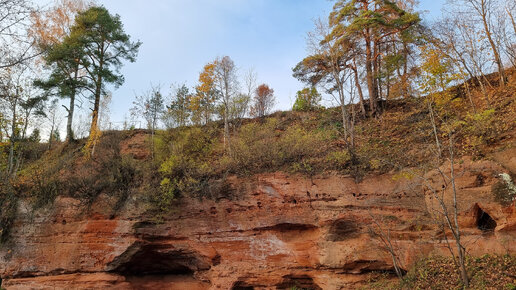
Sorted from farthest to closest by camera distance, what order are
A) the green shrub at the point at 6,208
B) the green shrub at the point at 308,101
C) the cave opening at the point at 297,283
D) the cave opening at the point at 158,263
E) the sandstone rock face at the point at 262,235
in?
the green shrub at the point at 308,101
the green shrub at the point at 6,208
the cave opening at the point at 158,263
the cave opening at the point at 297,283
the sandstone rock face at the point at 262,235

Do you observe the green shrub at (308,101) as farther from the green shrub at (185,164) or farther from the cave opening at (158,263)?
the cave opening at (158,263)

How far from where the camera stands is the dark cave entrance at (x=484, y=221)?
967cm

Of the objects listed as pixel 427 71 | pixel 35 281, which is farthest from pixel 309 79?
pixel 35 281

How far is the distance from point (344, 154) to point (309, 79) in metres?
7.63

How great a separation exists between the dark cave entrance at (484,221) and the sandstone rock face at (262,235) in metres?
0.03

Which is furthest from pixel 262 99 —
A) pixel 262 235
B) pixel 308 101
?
pixel 262 235

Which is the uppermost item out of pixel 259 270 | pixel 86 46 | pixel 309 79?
pixel 86 46

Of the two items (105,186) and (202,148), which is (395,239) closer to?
(202,148)

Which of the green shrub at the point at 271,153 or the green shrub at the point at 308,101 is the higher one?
the green shrub at the point at 308,101

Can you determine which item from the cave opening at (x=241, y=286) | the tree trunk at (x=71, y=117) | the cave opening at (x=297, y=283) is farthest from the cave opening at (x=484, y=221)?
the tree trunk at (x=71, y=117)

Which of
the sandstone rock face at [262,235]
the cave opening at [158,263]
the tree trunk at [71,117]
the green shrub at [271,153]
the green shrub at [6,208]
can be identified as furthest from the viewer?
the tree trunk at [71,117]

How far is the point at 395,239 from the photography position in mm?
10672

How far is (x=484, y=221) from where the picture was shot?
1001 cm

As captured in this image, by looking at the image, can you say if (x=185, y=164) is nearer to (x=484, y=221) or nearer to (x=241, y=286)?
(x=241, y=286)
